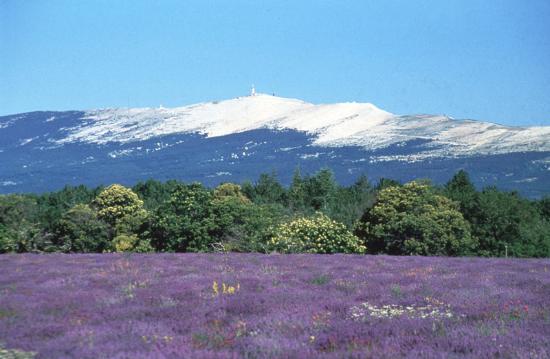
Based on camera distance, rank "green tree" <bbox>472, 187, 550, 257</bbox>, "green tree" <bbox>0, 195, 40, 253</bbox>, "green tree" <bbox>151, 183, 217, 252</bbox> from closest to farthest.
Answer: "green tree" <bbox>151, 183, 217, 252</bbox>, "green tree" <bbox>0, 195, 40, 253</bbox>, "green tree" <bbox>472, 187, 550, 257</bbox>

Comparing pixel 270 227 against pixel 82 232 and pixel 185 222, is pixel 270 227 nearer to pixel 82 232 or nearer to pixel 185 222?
pixel 185 222

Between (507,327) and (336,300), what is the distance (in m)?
3.82

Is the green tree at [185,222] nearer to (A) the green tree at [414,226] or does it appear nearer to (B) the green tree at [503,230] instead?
(A) the green tree at [414,226]

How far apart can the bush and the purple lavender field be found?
21.8 m

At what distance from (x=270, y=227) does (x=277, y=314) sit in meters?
35.4

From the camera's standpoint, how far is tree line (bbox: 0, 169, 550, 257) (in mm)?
45906

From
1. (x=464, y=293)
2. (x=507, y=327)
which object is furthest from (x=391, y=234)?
(x=507, y=327)

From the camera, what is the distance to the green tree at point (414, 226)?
51.0m

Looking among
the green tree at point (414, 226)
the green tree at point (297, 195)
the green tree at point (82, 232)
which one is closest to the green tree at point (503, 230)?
the green tree at point (414, 226)

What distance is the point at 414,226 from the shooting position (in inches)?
2015

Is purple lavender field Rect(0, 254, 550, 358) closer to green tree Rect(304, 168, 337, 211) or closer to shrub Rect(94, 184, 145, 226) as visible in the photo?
shrub Rect(94, 184, 145, 226)

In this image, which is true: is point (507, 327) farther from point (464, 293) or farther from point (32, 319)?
point (32, 319)

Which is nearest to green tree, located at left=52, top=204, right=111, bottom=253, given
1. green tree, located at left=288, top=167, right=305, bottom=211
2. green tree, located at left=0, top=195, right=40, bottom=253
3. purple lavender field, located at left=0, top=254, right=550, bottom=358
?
green tree, located at left=0, top=195, right=40, bottom=253

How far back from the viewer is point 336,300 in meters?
12.4
